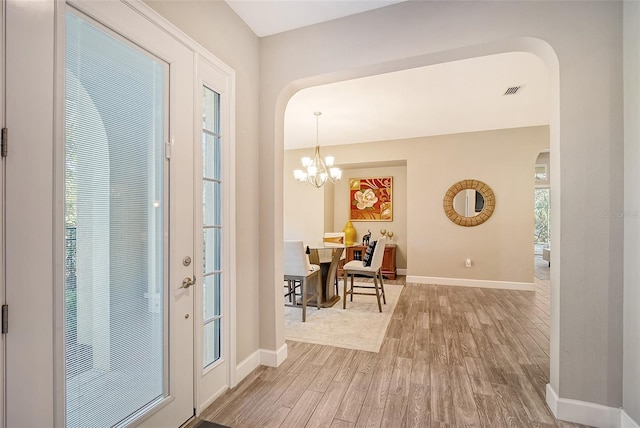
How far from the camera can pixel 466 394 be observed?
2.12 meters

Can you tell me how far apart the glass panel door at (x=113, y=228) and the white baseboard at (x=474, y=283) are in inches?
194

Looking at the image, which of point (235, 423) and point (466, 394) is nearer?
point (235, 423)

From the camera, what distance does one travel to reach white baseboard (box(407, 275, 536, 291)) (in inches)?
203

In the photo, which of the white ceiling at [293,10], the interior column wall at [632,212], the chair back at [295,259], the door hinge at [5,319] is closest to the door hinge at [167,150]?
the door hinge at [5,319]

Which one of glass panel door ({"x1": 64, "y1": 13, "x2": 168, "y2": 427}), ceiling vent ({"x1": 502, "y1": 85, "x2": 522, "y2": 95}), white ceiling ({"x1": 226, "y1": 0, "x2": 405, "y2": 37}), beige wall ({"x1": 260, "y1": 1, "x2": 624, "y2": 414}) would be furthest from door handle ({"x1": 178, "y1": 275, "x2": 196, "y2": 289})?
ceiling vent ({"x1": 502, "y1": 85, "x2": 522, "y2": 95})

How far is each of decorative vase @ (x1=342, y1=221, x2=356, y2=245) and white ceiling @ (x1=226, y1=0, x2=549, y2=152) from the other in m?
2.13

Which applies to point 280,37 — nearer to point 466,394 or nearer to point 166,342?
point 166,342

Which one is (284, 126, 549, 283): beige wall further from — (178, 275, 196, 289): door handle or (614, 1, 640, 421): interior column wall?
(178, 275, 196, 289): door handle

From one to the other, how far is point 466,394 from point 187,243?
2.14 m

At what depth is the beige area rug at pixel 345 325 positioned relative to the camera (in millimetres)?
3055

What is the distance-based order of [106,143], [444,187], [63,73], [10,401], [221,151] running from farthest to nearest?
[444,187]
[221,151]
[106,143]
[63,73]
[10,401]

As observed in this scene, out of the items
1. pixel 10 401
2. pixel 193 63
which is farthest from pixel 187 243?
pixel 193 63

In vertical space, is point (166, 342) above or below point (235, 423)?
above

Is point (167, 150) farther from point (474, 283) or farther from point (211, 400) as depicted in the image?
point (474, 283)
